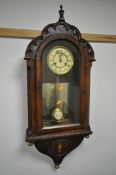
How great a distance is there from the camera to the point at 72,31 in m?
0.99

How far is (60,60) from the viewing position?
102 cm

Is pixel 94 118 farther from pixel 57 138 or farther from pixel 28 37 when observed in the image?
pixel 28 37

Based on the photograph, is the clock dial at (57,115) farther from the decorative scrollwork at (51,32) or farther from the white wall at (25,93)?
the decorative scrollwork at (51,32)

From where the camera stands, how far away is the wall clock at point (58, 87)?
3.16 ft

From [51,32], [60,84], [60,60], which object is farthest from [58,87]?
[51,32]

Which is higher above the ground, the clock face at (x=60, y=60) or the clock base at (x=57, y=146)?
the clock face at (x=60, y=60)

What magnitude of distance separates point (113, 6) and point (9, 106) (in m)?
1.04

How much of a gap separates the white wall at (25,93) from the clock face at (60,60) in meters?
0.23

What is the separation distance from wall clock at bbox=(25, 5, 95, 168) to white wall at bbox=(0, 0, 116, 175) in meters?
0.20

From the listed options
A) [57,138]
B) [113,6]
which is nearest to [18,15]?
[113,6]

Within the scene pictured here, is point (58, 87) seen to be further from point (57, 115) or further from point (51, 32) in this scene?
point (51, 32)

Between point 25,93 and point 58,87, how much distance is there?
0.81 ft

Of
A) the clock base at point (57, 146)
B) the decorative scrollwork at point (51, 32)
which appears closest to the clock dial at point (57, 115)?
the clock base at point (57, 146)

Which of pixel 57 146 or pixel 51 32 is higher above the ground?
pixel 51 32
